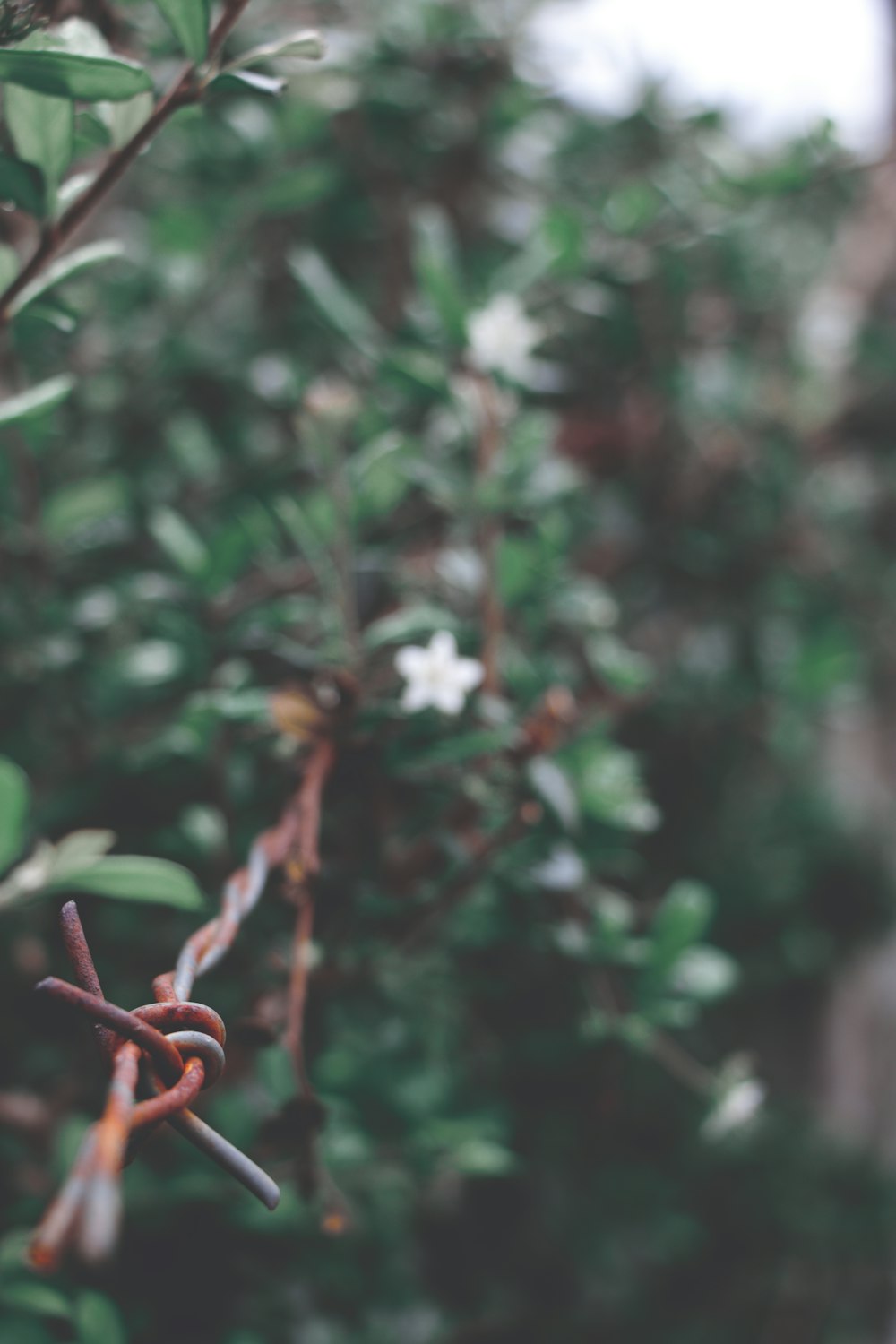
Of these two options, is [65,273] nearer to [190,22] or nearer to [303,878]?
[190,22]

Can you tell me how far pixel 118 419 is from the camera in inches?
43.9

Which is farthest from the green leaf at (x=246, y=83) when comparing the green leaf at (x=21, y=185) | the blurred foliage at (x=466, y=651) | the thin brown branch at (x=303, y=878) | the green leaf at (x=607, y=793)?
the green leaf at (x=607, y=793)

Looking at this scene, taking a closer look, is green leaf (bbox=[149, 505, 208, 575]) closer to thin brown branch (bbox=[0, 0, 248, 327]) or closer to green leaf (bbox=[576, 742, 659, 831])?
thin brown branch (bbox=[0, 0, 248, 327])

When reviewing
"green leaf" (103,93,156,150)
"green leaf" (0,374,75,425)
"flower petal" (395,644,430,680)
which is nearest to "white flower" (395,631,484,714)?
"flower petal" (395,644,430,680)

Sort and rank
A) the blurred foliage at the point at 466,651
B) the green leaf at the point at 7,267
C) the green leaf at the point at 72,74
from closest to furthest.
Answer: the green leaf at the point at 72,74 → the green leaf at the point at 7,267 → the blurred foliage at the point at 466,651

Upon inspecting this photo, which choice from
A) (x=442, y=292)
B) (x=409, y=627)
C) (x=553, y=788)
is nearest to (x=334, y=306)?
(x=442, y=292)

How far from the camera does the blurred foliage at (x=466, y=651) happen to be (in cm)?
76

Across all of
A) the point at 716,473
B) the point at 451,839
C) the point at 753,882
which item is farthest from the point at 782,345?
the point at 451,839

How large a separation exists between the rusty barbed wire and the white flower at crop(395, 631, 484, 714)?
0.27 metres

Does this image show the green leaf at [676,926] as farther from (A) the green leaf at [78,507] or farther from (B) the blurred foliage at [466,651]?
(A) the green leaf at [78,507]

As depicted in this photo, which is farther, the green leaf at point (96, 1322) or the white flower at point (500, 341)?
the white flower at point (500, 341)

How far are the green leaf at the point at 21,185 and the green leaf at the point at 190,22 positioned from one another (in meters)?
0.12

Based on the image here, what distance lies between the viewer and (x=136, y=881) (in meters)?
0.61

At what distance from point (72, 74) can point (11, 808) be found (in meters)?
0.43
